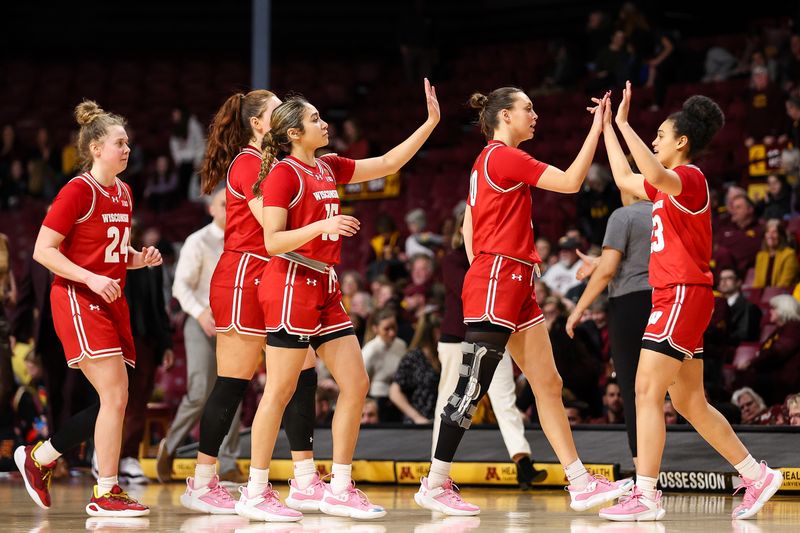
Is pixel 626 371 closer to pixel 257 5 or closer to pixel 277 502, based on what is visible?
pixel 277 502

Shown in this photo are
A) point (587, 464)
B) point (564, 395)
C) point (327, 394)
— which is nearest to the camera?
point (587, 464)

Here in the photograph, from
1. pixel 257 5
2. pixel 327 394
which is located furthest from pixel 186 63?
pixel 327 394

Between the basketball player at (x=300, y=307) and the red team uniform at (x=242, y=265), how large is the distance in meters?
0.26

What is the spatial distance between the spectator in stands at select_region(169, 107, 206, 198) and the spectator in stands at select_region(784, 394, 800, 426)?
10694mm

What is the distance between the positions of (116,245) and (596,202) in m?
6.30

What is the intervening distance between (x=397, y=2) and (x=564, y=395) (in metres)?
12.1

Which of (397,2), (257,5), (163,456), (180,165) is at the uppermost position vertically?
(397,2)

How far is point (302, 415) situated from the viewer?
214 inches

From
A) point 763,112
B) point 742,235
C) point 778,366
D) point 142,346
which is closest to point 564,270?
point 742,235

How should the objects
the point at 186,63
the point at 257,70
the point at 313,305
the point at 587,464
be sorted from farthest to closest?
the point at 186,63 < the point at 257,70 < the point at 587,464 < the point at 313,305

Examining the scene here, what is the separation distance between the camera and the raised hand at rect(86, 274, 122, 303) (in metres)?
5.05

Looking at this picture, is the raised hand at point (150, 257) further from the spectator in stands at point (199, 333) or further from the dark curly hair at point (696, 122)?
the dark curly hair at point (696, 122)

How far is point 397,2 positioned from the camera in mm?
19062

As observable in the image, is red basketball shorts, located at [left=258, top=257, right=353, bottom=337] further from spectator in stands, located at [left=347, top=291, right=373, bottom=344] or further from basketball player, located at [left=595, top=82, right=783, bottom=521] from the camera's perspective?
spectator in stands, located at [left=347, top=291, right=373, bottom=344]
